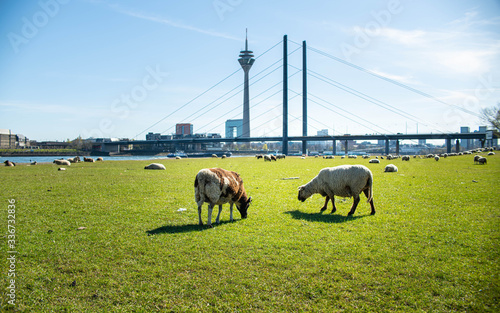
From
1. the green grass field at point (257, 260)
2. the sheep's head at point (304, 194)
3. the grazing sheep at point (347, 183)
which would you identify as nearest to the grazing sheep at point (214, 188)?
the green grass field at point (257, 260)

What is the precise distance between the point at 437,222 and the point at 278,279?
19.3ft

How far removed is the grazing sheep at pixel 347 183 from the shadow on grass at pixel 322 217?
1.28 ft

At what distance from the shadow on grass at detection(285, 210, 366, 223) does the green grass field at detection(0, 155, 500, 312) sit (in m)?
0.03

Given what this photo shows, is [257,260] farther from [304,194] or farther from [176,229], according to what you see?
[304,194]

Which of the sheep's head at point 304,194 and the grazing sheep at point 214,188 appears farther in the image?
the sheep's head at point 304,194

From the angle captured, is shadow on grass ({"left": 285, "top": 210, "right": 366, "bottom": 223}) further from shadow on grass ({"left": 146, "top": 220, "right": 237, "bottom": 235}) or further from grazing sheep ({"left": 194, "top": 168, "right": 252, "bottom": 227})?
shadow on grass ({"left": 146, "top": 220, "right": 237, "bottom": 235})

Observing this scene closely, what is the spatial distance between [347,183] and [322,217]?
4.84 ft

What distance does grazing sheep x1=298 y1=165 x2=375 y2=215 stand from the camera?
388 inches

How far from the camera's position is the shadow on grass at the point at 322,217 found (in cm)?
908

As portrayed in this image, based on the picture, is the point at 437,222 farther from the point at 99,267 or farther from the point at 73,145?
the point at 73,145

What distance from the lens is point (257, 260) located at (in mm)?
6012

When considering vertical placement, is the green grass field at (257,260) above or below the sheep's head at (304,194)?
below

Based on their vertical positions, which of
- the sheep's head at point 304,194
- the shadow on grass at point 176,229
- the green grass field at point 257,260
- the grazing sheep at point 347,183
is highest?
the grazing sheep at point 347,183

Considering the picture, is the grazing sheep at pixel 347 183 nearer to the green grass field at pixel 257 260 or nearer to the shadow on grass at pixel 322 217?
the shadow on grass at pixel 322 217
